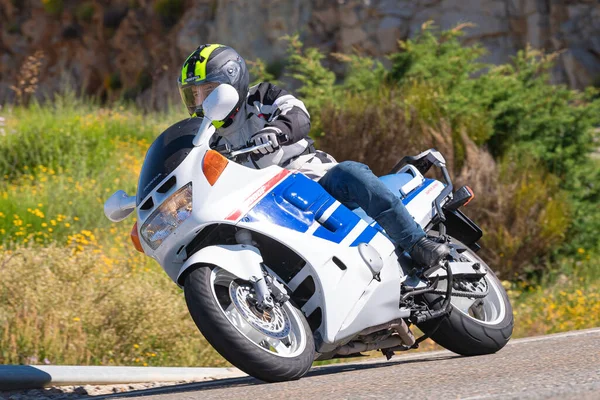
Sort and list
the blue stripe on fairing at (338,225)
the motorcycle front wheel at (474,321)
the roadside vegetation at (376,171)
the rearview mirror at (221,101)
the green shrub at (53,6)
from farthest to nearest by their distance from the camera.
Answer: the green shrub at (53,6) → the roadside vegetation at (376,171) → the motorcycle front wheel at (474,321) → the blue stripe on fairing at (338,225) → the rearview mirror at (221,101)

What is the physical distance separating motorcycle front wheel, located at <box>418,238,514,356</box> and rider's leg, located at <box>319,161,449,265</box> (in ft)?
1.21

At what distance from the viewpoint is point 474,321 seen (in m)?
6.27

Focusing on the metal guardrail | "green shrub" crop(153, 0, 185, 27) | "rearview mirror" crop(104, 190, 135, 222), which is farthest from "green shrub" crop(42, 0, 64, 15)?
"rearview mirror" crop(104, 190, 135, 222)

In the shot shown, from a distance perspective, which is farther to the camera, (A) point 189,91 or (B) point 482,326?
(B) point 482,326

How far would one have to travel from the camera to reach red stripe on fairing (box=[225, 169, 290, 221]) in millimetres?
5285

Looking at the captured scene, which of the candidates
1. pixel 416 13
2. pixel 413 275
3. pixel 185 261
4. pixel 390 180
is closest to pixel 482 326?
pixel 413 275

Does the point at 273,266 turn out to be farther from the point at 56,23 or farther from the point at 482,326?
the point at 56,23

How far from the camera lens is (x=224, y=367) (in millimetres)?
7480

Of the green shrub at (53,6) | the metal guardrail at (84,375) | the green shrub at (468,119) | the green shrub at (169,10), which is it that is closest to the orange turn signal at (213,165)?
the metal guardrail at (84,375)

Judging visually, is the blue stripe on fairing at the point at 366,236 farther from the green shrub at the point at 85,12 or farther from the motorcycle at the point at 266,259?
the green shrub at the point at 85,12

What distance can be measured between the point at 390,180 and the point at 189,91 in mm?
1401

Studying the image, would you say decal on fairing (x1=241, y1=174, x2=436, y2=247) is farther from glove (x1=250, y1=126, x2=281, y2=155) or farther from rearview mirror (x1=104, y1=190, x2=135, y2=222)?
rearview mirror (x1=104, y1=190, x2=135, y2=222)

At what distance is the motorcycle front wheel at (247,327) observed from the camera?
498 centimetres

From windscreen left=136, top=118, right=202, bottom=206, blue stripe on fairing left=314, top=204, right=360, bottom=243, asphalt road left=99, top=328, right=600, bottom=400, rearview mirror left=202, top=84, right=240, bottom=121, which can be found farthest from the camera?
blue stripe on fairing left=314, top=204, right=360, bottom=243
